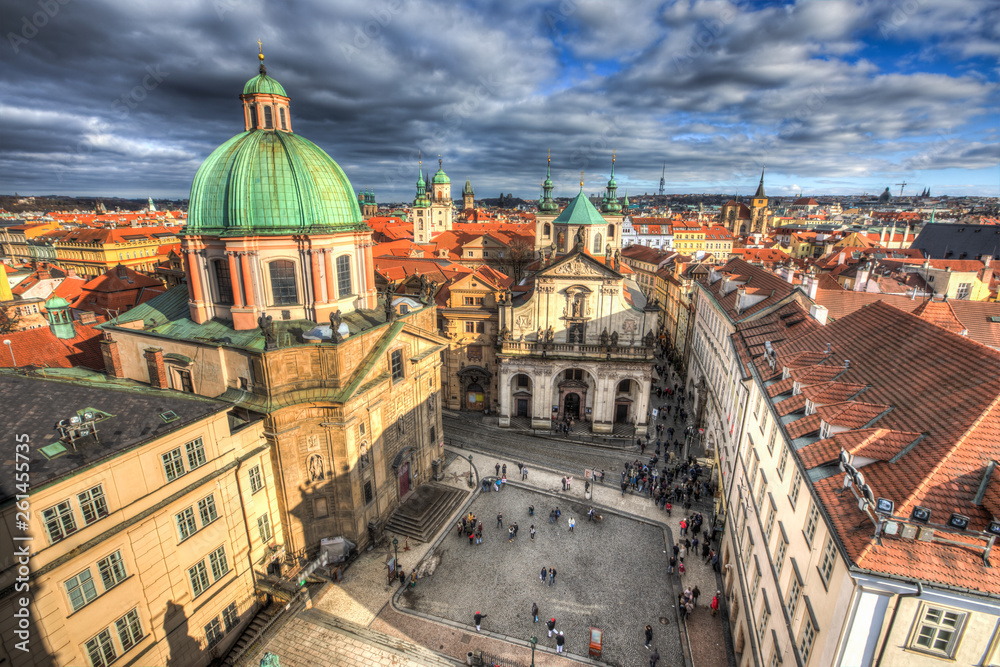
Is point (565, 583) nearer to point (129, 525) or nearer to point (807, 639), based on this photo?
point (807, 639)

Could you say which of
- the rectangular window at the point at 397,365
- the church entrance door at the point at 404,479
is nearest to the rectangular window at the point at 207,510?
the rectangular window at the point at 397,365

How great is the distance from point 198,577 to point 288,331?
43.9 feet

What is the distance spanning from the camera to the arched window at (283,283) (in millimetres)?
30062

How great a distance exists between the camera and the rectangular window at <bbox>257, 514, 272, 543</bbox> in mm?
26500

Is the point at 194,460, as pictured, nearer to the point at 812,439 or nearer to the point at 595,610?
the point at 595,610

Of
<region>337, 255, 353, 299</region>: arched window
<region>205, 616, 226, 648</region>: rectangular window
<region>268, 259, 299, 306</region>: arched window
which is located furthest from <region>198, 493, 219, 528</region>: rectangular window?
<region>337, 255, 353, 299</region>: arched window

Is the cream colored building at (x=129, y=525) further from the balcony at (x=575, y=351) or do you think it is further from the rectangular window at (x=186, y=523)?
the balcony at (x=575, y=351)

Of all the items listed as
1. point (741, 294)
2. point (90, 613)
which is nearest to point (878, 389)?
point (741, 294)

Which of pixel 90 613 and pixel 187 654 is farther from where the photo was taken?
pixel 187 654

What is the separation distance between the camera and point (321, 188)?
30734 millimetres

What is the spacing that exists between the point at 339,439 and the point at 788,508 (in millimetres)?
22376

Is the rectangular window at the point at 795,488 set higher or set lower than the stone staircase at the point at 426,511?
higher

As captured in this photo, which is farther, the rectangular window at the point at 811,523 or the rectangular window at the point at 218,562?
the rectangular window at the point at 218,562

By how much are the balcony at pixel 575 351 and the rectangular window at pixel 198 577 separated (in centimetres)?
2856
